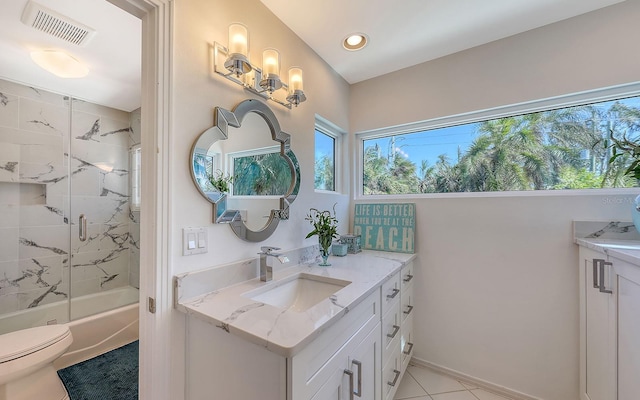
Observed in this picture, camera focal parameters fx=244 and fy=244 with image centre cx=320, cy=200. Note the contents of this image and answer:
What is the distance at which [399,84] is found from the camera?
207 cm

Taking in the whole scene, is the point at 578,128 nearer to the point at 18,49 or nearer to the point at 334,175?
the point at 334,175

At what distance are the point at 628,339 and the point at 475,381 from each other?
3.38 feet

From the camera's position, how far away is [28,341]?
1343 millimetres

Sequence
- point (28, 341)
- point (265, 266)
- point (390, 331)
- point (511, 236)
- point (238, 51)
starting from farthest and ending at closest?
1. point (511, 236)
2. point (390, 331)
3. point (28, 341)
4. point (265, 266)
5. point (238, 51)

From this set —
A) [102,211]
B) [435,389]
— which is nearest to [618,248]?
[435,389]

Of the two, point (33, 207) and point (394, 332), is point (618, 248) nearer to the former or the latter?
point (394, 332)

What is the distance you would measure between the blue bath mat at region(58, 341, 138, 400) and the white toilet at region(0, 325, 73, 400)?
0.69ft

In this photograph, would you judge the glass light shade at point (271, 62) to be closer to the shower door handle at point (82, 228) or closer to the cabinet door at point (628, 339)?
the cabinet door at point (628, 339)

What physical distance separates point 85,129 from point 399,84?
3092 millimetres

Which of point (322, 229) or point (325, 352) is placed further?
point (322, 229)

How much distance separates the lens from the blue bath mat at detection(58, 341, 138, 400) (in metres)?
1.57

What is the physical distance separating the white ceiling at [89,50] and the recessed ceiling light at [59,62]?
1.4 inches

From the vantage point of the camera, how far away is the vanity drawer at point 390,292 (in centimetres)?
134

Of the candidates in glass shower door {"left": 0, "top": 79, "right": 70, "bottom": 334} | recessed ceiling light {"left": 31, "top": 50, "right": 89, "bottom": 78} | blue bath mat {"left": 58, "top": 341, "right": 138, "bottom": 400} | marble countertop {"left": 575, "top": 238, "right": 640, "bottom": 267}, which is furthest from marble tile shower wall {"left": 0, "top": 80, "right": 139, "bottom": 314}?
marble countertop {"left": 575, "top": 238, "right": 640, "bottom": 267}
